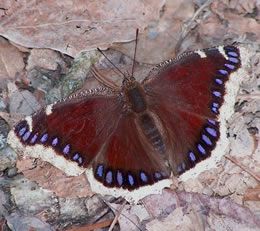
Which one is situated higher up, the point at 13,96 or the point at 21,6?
the point at 21,6

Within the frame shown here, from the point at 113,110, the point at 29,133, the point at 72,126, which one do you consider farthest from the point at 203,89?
the point at 29,133

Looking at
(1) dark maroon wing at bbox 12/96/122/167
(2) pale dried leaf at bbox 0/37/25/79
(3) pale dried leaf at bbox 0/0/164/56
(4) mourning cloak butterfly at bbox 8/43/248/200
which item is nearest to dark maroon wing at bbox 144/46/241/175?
(4) mourning cloak butterfly at bbox 8/43/248/200

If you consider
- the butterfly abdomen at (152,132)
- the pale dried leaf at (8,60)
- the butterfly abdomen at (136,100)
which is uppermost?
the butterfly abdomen at (136,100)

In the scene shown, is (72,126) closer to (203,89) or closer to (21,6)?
(203,89)

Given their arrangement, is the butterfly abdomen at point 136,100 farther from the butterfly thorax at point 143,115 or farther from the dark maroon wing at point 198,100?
the dark maroon wing at point 198,100

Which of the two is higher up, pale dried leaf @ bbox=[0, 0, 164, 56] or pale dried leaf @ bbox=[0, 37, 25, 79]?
pale dried leaf @ bbox=[0, 0, 164, 56]

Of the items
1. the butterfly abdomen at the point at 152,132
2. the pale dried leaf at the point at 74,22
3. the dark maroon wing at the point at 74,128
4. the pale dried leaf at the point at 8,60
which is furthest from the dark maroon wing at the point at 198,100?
the pale dried leaf at the point at 8,60

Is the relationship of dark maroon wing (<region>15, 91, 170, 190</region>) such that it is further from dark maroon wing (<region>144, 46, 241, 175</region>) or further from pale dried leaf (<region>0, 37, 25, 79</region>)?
pale dried leaf (<region>0, 37, 25, 79</region>)
